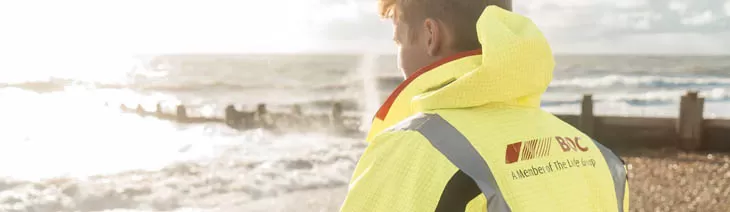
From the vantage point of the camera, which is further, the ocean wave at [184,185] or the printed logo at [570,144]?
the ocean wave at [184,185]

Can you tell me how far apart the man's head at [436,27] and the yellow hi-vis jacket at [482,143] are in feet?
0.13

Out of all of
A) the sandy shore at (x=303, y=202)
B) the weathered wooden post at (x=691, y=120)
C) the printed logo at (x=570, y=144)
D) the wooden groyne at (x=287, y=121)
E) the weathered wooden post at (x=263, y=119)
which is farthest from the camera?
the weathered wooden post at (x=263, y=119)

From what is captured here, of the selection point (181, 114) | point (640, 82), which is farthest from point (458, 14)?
point (640, 82)

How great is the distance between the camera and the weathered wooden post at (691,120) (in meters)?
10.9

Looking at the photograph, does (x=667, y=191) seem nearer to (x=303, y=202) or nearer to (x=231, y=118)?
(x=303, y=202)

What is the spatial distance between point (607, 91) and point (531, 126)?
2955cm

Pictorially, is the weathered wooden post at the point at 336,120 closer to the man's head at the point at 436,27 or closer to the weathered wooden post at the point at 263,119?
the weathered wooden post at the point at 263,119

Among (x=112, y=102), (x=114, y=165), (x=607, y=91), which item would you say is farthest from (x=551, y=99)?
(x=114, y=165)

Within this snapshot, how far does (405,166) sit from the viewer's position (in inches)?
43.5

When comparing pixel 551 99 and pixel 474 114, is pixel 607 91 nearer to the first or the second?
pixel 551 99

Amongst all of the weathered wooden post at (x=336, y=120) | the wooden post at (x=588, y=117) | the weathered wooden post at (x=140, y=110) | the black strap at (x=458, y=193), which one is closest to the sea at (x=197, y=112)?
the weathered wooden post at (x=140, y=110)

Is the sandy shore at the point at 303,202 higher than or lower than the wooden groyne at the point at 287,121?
higher

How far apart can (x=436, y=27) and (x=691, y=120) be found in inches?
416

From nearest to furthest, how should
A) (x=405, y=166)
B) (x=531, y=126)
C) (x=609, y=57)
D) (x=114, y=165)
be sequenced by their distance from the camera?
(x=405, y=166), (x=531, y=126), (x=114, y=165), (x=609, y=57)
